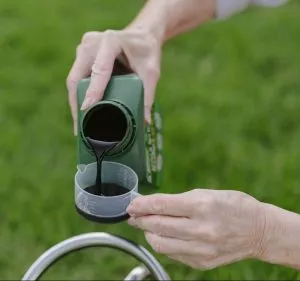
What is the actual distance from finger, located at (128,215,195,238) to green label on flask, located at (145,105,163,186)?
0.50 ft

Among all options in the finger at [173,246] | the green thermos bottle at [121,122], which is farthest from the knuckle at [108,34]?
Answer: the finger at [173,246]

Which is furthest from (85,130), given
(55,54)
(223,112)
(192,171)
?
(55,54)

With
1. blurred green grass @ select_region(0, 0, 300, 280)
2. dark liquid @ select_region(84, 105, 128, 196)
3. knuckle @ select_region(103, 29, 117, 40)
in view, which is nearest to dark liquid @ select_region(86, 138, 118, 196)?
dark liquid @ select_region(84, 105, 128, 196)

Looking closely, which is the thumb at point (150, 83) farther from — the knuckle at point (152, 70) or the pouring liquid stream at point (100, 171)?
the pouring liquid stream at point (100, 171)

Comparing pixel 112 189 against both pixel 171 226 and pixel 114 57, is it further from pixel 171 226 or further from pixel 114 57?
pixel 114 57

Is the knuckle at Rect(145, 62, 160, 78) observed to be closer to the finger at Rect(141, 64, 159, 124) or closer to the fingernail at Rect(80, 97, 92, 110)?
the finger at Rect(141, 64, 159, 124)

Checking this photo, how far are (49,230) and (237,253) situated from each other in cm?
89

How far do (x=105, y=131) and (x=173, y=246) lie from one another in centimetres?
16

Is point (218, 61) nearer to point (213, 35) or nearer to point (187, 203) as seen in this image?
point (213, 35)

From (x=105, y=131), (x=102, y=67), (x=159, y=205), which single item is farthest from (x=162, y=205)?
(x=102, y=67)

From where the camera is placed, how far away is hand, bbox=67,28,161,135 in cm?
109

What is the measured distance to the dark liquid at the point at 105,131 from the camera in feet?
3.14

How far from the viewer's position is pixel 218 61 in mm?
2400

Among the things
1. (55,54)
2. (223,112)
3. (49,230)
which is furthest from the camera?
(55,54)
